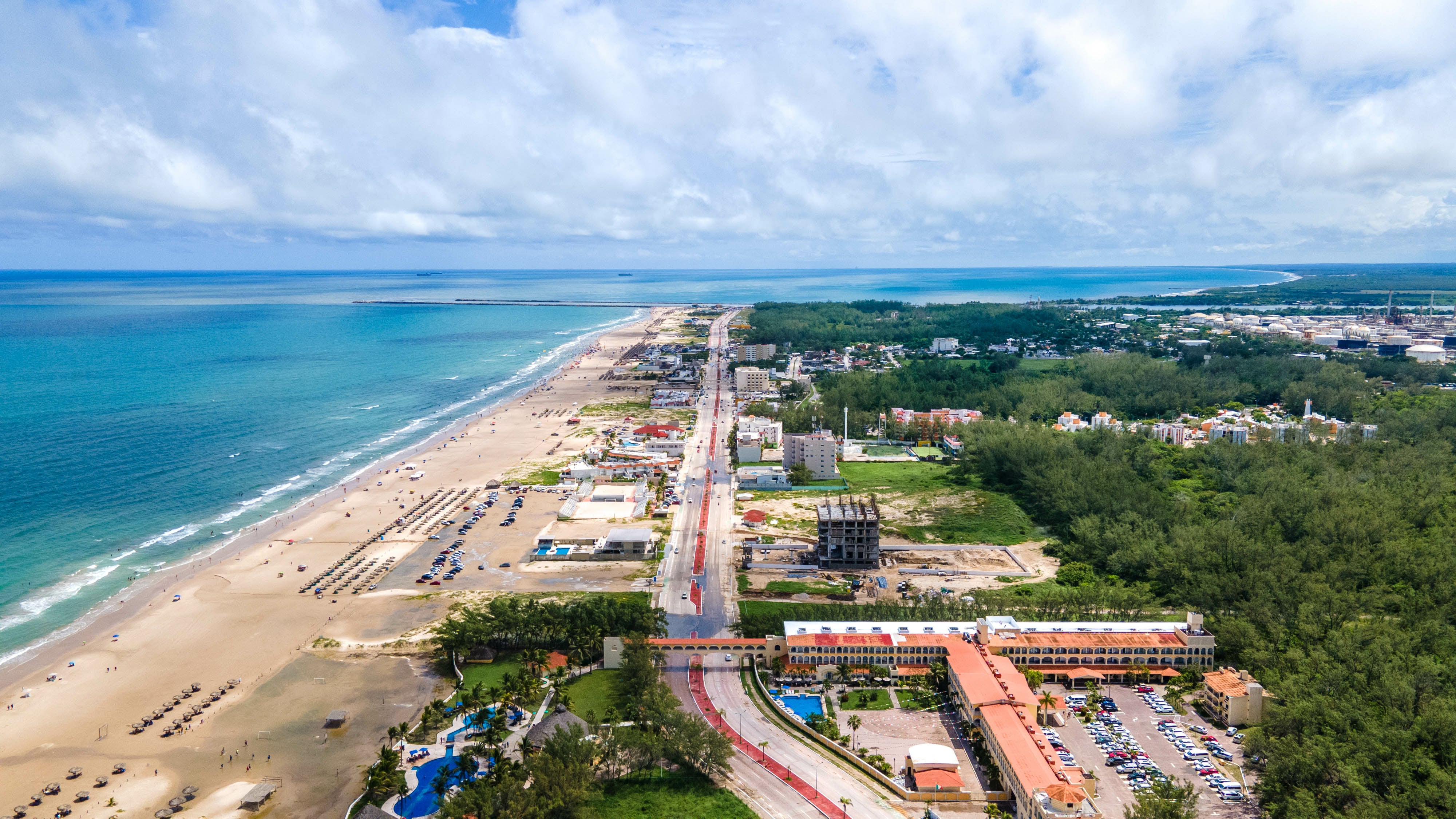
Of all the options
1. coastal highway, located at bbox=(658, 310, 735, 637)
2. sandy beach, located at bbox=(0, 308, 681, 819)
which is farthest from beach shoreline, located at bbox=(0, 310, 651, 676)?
coastal highway, located at bbox=(658, 310, 735, 637)

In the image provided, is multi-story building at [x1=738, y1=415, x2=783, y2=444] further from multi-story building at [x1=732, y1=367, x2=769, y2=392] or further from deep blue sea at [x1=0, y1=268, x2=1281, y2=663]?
deep blue sea at [x1=0, y1=268, x2=1281, y2=663]

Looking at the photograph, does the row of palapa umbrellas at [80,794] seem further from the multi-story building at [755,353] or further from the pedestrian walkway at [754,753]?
the multi-story building at [755,353]

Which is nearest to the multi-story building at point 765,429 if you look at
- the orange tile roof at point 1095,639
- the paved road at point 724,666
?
the paved road at point 724,666

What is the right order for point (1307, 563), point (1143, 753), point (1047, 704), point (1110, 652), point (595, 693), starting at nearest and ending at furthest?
point (1143, 753) → point (1047, 704) → point (595, 693) → point (1110, 652) → point (1307, 563)

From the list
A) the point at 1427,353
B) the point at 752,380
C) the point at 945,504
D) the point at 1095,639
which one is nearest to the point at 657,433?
the point at 752,380

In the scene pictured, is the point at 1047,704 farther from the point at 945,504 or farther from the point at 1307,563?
the point at 945,504

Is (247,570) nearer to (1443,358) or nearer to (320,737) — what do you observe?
(320,737)

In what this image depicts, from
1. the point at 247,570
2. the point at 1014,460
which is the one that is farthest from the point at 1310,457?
the point at 247,570
